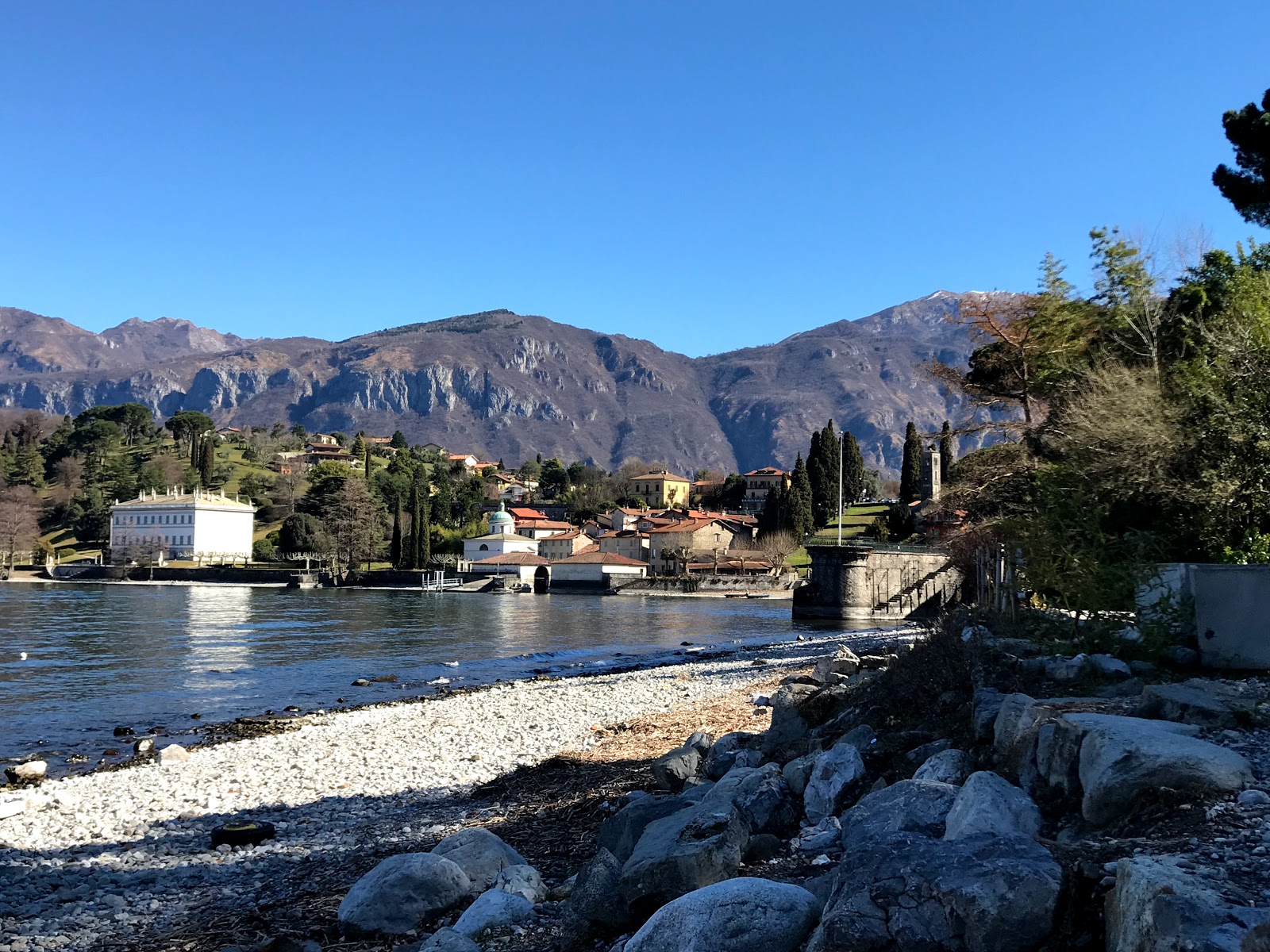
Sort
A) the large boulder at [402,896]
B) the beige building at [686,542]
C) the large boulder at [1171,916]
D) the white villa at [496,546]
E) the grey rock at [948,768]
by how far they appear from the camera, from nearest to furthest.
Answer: the large boulder at [1171,916]
the grey rock at [948,768]
the large boulder at [402,896]
the beige building at [686,542]
the white villa at [496,546]

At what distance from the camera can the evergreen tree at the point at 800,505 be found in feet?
309

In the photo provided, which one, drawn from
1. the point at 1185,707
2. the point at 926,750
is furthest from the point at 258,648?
the point at 1185,707

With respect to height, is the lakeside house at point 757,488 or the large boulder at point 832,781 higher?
the lakeside house at point 757,488

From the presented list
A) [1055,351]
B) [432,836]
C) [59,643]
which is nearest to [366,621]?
[59,643]

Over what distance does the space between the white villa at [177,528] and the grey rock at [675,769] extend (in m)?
111

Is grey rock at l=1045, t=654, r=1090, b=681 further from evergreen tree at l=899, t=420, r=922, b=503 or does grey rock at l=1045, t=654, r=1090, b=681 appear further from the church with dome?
the church with dome

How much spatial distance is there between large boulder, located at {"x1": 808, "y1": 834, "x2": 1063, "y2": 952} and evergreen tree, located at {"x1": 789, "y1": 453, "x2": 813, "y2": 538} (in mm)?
91366

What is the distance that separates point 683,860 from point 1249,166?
1696cm

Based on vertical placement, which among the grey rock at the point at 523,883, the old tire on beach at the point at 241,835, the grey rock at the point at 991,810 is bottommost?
the old tire on beach at the point at 241,835

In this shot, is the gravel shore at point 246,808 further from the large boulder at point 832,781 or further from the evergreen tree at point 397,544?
the evergreen tree at point 397,544

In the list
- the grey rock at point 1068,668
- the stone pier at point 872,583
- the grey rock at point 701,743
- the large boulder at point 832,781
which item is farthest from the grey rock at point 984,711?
the stone pier at point 872,583

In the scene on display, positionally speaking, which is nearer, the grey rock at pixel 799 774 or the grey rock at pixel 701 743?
the grey rock at pixel 799 774

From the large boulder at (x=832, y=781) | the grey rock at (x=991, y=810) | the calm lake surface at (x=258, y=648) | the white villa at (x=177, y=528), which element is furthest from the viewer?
the white villa at (x=177, y=528)

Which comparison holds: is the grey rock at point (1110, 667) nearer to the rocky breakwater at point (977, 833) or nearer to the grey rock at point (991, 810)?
the rocky breakwater at point (977, 833)
